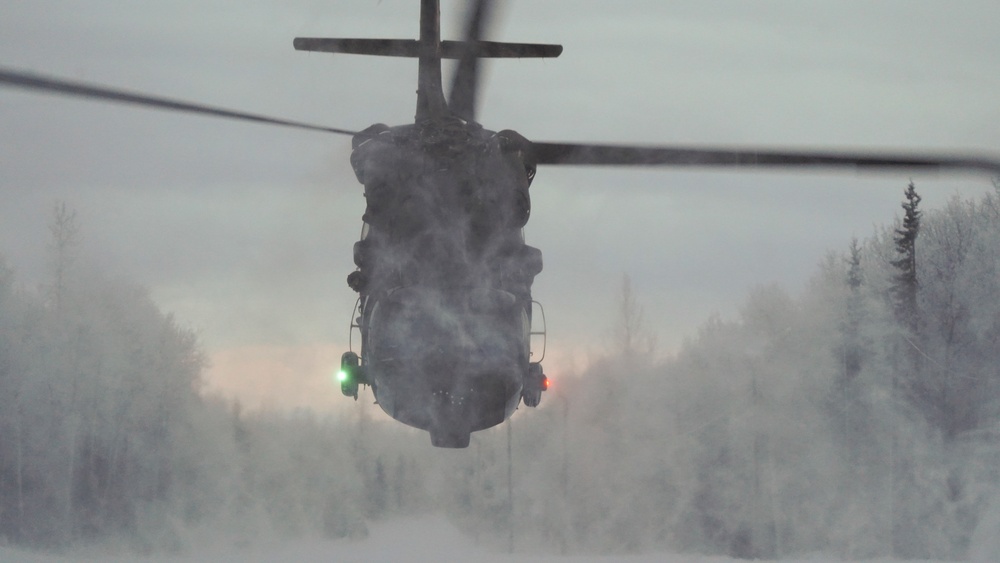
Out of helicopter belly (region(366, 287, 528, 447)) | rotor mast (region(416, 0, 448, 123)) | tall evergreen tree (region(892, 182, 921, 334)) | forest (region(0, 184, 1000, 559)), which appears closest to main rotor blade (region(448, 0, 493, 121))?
rotor mast (region(416, 0, 448, 123))

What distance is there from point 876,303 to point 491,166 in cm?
1440

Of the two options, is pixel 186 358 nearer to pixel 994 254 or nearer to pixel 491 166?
pixel 491 166

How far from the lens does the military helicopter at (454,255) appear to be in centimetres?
771

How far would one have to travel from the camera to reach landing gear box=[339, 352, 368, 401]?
848 centimetres

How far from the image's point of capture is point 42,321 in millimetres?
19172

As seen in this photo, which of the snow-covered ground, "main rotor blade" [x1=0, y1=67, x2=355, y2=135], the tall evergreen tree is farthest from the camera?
the tall evergreen tree

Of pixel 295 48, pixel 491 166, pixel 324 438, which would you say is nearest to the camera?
pixel 491 166

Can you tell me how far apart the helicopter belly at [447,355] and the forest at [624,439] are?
7.57 m

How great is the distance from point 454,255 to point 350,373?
146cm

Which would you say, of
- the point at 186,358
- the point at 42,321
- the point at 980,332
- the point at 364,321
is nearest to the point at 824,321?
the point at 980,332

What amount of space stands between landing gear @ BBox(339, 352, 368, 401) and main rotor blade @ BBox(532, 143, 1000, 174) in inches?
105

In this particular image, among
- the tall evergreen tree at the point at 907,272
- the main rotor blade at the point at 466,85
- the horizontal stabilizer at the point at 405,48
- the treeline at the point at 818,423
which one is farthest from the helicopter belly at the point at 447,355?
the tall evergreen tree at the point at 907,272

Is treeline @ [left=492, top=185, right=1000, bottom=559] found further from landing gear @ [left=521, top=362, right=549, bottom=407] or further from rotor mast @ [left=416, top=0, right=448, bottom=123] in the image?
rotor mast @ [left=416, top=0, right=448, bottom=123]

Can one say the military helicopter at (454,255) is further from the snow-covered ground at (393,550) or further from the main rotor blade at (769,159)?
the snow-covered ground at (393,550)
